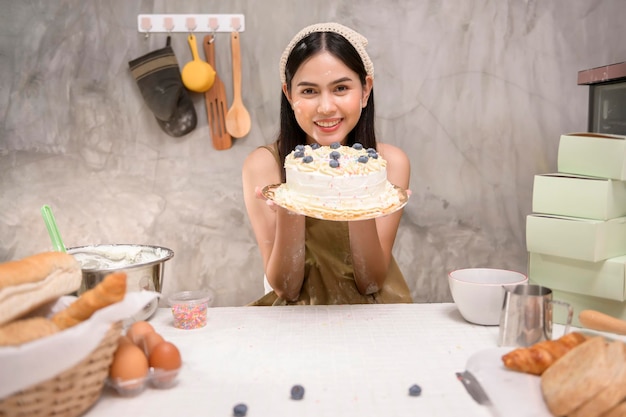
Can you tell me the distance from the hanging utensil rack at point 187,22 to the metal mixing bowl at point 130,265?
1.48 m

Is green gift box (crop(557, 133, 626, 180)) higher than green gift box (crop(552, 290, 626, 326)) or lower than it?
higher

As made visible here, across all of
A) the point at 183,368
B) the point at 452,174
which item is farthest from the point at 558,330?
the point at 452,174

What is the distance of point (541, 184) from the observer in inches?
77.5

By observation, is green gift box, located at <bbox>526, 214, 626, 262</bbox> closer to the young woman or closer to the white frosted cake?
the young woman

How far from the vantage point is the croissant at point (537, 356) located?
1.03 m

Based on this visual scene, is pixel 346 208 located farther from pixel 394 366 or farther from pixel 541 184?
pixel 541 184

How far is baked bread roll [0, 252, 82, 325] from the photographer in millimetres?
935

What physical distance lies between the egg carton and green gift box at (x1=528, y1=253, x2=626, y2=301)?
1.43 m

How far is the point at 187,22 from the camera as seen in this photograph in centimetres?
287

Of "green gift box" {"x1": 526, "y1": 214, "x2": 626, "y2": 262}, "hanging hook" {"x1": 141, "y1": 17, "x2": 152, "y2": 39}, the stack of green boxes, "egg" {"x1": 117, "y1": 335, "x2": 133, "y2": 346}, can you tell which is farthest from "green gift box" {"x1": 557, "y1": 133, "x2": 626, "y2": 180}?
"hanging hook" {"x1": 141, "y1": 17, "x2": 152, "y2": 39}

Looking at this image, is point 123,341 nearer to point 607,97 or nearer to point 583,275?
point 583,275

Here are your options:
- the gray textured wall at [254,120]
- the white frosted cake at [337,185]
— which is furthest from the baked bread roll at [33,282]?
the gray textured wall at [254,120]

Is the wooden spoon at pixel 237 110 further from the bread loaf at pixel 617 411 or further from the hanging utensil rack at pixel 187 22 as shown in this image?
the bread loaf at pixel 617 411

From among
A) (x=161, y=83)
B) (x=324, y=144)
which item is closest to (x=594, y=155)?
(x=324, y=144)
